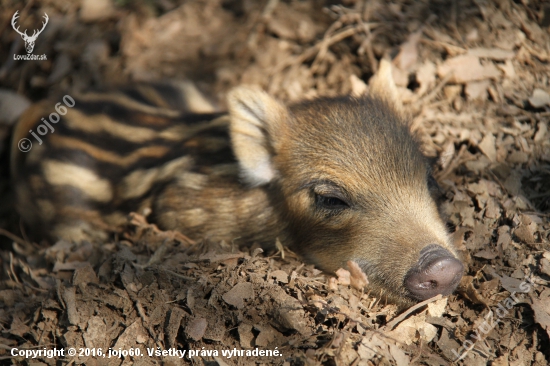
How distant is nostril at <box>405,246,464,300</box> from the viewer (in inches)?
113

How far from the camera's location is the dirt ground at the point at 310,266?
2928mm

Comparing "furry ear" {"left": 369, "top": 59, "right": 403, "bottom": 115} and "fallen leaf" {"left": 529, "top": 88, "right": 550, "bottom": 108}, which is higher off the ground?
"furry ear" {"left": 369, "top": 59, "right": 403, "bottom": 115}

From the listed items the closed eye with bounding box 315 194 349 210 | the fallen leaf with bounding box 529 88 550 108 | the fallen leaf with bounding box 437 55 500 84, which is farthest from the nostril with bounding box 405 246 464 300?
the fallen leaf with bounding box 437 55 500 84

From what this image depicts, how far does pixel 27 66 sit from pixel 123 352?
154 inches

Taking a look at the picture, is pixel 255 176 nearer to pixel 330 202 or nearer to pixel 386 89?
pixel 330 202

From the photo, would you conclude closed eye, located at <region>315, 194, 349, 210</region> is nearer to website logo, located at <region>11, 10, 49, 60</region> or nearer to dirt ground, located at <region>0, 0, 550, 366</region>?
dirt ground, located at <region>0, 0, 550, 366</region>

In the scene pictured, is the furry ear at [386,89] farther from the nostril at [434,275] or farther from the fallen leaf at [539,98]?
the nostril at [434,275]

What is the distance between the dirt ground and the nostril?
0.33ft

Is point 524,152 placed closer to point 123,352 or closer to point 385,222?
point 385,222

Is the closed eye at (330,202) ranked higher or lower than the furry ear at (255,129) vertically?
lower

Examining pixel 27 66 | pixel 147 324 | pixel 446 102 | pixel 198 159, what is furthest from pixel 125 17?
pixel 147 324

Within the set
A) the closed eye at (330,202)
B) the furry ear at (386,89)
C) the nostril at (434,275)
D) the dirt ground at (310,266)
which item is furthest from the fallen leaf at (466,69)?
the nostril at (434,275)

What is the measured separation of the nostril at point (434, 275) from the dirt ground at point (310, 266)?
99 mm

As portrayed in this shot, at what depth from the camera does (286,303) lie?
119 inches
